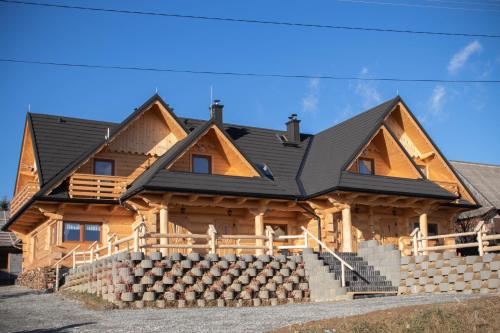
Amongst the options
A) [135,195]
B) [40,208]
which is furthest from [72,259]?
[135,195]

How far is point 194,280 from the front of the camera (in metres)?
19.7

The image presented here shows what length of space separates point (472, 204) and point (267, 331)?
2101cm

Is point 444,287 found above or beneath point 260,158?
beneath

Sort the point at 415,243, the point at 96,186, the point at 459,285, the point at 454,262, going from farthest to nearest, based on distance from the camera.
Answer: the point at 96,186 < the point at 415,243 < the point at 454,262 < the point at 459,285

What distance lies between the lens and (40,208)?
26.0 metres

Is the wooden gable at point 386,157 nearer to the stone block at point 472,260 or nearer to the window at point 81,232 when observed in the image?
the stone block at point 472,260

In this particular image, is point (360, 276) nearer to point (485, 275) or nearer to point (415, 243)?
point (415, 243)

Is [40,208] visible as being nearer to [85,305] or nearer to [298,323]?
[85,305]

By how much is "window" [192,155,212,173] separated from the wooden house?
4cm

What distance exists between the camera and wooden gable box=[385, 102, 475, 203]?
30328 millimetres

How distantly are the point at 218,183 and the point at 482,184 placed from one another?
87.8ft

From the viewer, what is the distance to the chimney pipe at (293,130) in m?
32.7

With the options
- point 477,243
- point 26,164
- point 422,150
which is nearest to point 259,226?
point 477,243

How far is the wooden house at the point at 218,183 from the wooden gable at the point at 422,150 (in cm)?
5
